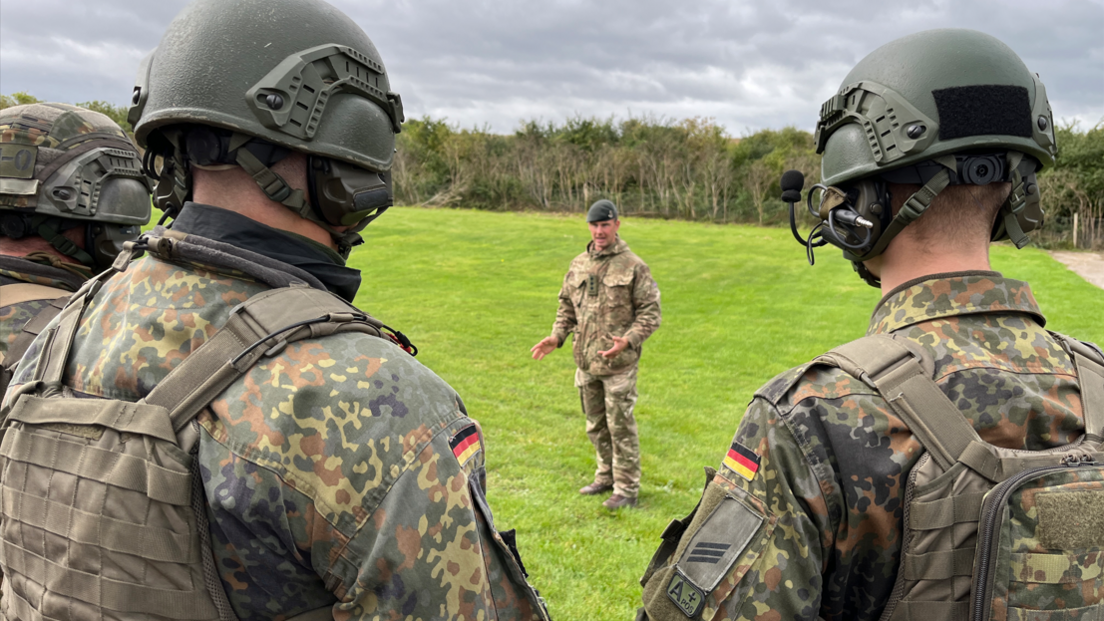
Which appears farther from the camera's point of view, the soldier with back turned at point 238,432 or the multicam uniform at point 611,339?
the multicam uniform at point 611,339

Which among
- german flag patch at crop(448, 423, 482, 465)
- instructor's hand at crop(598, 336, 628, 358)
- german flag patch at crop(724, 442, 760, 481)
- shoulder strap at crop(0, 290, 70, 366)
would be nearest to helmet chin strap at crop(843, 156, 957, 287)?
german flag patch at crop(724, 442, 760, 481)

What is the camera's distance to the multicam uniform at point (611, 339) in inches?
237

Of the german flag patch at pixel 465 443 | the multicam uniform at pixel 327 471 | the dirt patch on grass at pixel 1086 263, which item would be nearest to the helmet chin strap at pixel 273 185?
the multicam uniform at pixel 327 471

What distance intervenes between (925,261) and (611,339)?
4.21 m

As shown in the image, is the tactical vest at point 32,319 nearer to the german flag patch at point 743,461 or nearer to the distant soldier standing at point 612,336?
the german flag patch at point 743,461

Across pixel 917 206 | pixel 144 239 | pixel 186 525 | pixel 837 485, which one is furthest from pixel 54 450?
pixel 917 206

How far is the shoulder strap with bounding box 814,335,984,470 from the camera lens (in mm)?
1588

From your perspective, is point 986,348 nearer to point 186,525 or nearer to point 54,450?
point 186,525

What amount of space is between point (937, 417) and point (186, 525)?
5.12 ft

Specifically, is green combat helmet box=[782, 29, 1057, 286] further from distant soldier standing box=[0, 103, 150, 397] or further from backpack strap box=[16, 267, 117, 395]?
distant soldier standing box=[0, 103, 150, 397]

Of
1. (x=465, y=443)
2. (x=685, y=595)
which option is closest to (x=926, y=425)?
(x=685, y=595)

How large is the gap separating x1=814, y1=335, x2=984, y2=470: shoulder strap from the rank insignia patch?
61cm

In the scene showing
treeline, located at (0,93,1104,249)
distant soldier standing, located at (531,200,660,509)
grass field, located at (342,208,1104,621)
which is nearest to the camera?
grass field, located at (342,208,1104,621)

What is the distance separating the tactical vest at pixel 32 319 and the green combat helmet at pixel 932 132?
277cm
